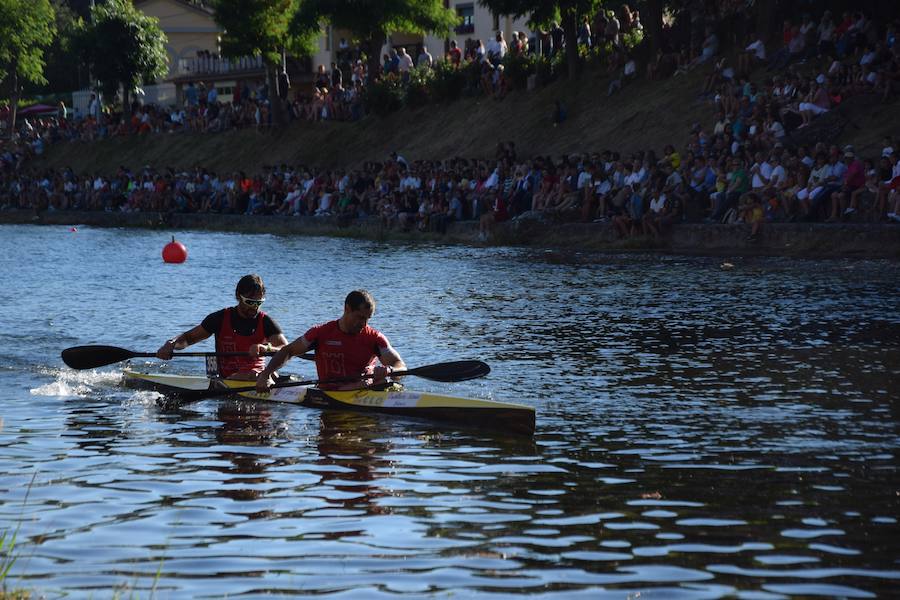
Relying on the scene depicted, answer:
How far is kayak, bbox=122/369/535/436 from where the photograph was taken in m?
10.5

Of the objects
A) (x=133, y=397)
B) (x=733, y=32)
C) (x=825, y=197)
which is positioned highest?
(x=733, y=32)

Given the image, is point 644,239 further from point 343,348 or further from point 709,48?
point 343,348

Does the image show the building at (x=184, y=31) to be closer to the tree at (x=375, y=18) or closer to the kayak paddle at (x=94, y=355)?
the tree at (x=375, y=18)

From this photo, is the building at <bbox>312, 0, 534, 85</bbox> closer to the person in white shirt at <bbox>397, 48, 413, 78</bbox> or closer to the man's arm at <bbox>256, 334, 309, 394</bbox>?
the person in white shirt at <bbox>397, 48, 413, 78</bbox>

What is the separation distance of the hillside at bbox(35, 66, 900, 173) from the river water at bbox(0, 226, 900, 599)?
12215mm

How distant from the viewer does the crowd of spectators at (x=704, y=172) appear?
24.2 metres

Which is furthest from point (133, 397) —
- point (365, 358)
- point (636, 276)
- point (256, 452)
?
point (636, 276)

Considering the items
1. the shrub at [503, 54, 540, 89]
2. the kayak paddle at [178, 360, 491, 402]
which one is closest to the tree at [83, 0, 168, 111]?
the shrub at [503, 54, 540, 89]

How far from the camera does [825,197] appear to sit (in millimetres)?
23906

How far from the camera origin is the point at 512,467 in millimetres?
9266

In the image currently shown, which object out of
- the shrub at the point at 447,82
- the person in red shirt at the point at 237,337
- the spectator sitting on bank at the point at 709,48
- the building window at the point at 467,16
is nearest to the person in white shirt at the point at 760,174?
the spectator sitting on bank at the point at 709,48

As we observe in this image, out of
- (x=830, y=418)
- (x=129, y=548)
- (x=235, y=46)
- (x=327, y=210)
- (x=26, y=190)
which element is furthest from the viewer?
(x=26, y=190)

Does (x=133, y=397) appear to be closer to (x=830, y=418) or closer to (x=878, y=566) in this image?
(x=830, y=418)

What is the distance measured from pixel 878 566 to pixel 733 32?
2861 centimetres
